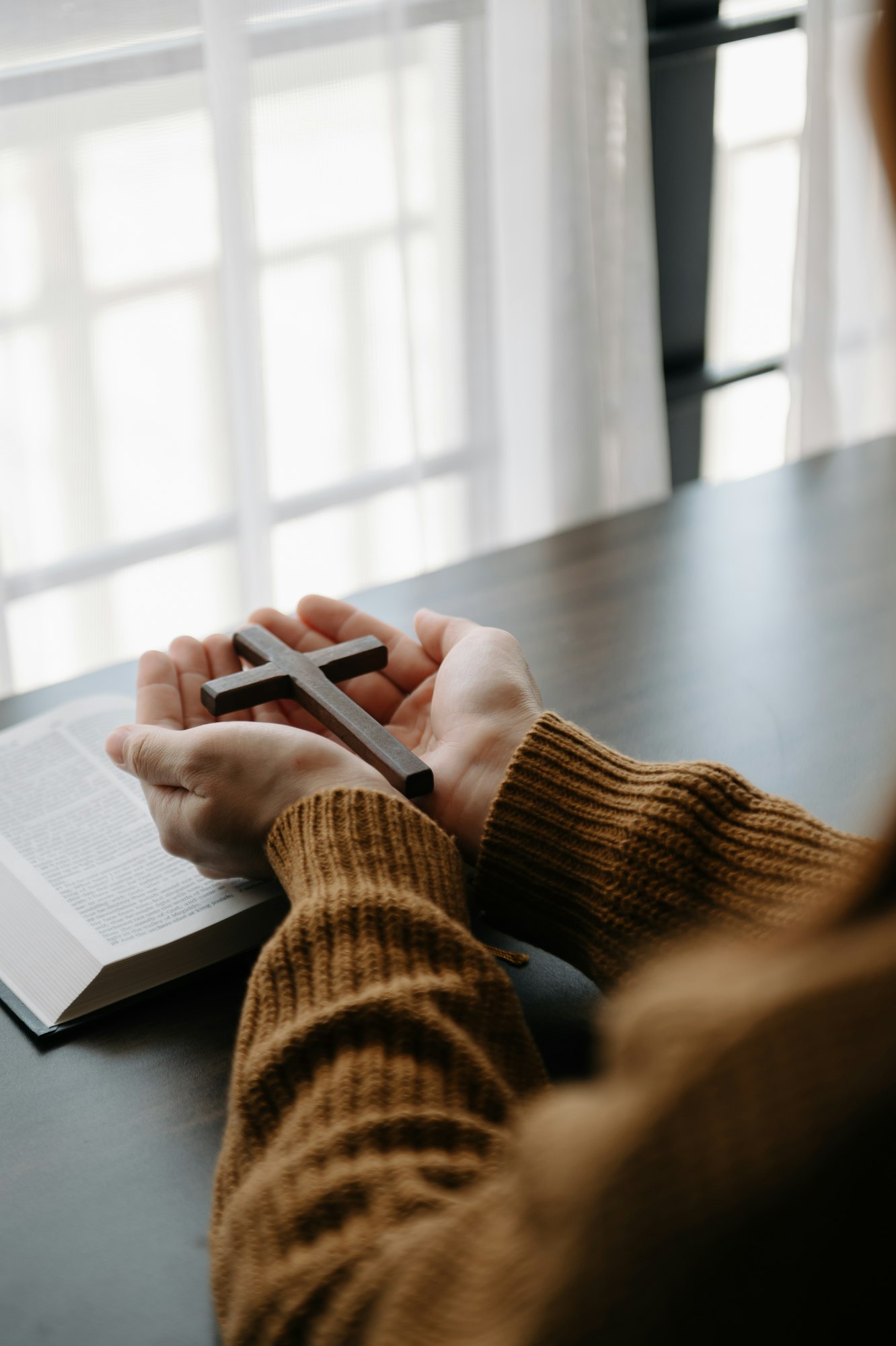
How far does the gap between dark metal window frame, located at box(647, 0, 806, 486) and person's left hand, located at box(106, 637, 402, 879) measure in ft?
4.64

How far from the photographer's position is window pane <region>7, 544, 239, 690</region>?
5.05 feet

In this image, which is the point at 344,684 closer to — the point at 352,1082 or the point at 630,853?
the point at 630,853

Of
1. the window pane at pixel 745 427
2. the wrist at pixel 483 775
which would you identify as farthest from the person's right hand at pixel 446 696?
the window pane at pixel 745 427

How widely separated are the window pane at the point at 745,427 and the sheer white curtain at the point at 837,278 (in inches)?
3.1

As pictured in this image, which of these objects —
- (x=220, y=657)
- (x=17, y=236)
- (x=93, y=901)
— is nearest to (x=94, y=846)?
(x=93, y=901)

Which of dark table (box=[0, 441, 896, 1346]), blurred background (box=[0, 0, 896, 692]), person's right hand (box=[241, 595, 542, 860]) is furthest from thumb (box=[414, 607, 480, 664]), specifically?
blurred background (box=[0, 0, 896, 692])

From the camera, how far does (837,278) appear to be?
7.23 ft

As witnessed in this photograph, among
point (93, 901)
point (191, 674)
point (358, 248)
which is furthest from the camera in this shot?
point (358, 248)

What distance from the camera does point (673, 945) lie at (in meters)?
0.64

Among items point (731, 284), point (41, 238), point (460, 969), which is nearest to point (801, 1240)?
point (460, 969)

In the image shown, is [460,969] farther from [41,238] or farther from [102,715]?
[41,238]

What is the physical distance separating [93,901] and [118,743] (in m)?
0.09

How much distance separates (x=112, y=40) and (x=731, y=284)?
110cm

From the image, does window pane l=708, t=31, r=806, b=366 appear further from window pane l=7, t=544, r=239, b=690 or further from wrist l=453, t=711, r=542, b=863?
wrist l=453, t=711, r=542, b=863
